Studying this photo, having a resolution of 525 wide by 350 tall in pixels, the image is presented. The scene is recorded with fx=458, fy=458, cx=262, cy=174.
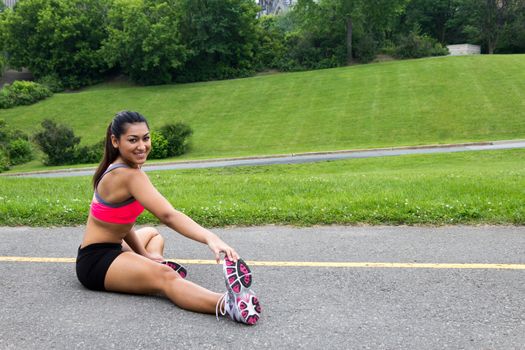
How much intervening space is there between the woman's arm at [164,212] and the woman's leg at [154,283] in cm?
43

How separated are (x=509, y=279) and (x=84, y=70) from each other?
54.7m

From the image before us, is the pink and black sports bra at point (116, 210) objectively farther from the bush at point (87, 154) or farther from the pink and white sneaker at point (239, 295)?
the bush at point (87, 154)

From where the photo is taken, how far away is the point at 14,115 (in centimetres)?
3831

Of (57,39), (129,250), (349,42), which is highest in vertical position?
(57,39)

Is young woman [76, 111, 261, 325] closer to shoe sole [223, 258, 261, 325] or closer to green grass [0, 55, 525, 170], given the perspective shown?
shoe sole [223, 258, 261, 325]

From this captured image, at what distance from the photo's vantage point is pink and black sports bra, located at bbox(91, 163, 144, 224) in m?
3.87

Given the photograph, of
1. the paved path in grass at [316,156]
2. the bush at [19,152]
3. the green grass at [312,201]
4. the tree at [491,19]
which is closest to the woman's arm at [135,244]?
the green grass at [312,201]

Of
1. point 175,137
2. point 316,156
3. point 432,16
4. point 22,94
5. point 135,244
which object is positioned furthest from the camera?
point 432,16

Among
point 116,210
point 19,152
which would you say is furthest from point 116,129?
point 19,152

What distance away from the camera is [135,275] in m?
3.80

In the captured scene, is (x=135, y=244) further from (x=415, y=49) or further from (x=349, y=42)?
(x=415, y=49)

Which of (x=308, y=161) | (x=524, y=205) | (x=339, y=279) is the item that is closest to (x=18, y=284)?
(x=339, y=279)

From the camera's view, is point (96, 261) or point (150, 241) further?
point (150, 241)

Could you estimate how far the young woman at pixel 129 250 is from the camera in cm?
339
